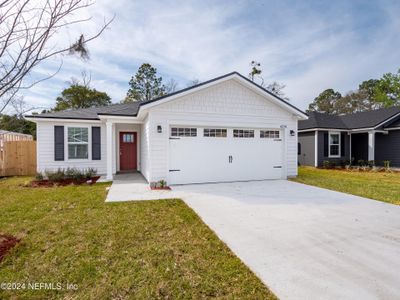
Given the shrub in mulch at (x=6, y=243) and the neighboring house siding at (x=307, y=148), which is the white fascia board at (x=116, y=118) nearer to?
the shrub in mulch at (x=6, y=243)

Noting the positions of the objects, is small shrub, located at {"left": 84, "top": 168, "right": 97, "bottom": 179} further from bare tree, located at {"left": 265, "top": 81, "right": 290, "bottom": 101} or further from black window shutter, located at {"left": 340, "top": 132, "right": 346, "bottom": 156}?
bare tree, located at {"left": 265, "top": 81, "right": 290, "bottom": 101}

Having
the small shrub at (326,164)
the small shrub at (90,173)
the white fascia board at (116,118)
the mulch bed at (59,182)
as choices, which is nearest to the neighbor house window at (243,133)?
the white fascia board at (116,118)

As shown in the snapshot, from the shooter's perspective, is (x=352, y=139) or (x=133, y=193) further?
(x=352, y=139)

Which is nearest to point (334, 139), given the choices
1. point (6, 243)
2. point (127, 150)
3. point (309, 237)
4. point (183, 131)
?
point (183, 131)

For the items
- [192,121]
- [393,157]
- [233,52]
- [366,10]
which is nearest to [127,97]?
[233,52]

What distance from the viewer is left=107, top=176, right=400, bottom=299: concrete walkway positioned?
8.21ft

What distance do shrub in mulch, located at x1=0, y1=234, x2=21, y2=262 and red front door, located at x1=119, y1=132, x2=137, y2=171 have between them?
8.28 metres

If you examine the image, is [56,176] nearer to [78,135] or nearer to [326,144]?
[78,135]

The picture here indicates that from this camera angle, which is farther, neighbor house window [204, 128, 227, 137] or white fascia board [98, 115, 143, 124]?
white fascia board [98, 115, 143, 124]

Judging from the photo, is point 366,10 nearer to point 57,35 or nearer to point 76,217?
point 57,35

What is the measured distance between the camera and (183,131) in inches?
335

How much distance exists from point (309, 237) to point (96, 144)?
9.94 meters

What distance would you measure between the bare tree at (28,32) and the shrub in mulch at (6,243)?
227cm

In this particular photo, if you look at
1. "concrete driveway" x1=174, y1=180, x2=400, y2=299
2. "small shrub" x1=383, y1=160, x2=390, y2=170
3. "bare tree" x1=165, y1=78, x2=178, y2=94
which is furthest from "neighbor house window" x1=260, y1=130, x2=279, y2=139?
"bare tree" x1=165, y1=78, x2=178, y2=94
